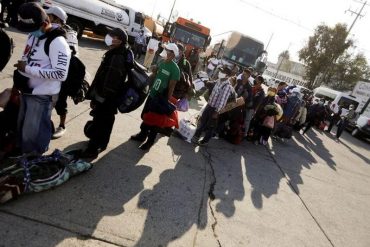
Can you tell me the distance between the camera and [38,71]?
10.9 ft

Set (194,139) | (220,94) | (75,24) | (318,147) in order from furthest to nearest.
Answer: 1. (75,24)
2. (318,147)
3. (194,139)
4. (220,94)

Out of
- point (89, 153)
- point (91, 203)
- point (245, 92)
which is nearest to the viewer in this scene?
point (91, 203)

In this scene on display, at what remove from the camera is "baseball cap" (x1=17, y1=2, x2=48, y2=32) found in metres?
3.23

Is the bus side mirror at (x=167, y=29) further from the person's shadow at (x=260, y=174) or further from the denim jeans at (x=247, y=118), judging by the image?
the person's shadow at (x=260, y=174)

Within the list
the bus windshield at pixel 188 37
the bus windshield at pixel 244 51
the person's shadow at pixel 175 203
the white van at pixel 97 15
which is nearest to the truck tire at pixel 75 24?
the white van at pixel 97 15

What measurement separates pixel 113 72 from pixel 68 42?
1.08m

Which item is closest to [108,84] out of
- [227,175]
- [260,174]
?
[227,175]

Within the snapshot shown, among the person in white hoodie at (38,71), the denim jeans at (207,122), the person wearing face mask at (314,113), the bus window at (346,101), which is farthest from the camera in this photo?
the bus window at (346,101)

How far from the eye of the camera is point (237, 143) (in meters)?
8.38

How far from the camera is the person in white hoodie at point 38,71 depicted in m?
3.29

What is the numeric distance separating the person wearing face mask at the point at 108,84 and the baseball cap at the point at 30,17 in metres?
1.01

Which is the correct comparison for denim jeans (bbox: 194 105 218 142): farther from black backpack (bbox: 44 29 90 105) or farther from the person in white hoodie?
the person in white hoodie

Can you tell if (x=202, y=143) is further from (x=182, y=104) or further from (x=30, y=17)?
(x=30, y=17)

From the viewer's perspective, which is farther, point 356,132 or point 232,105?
point 356,132
